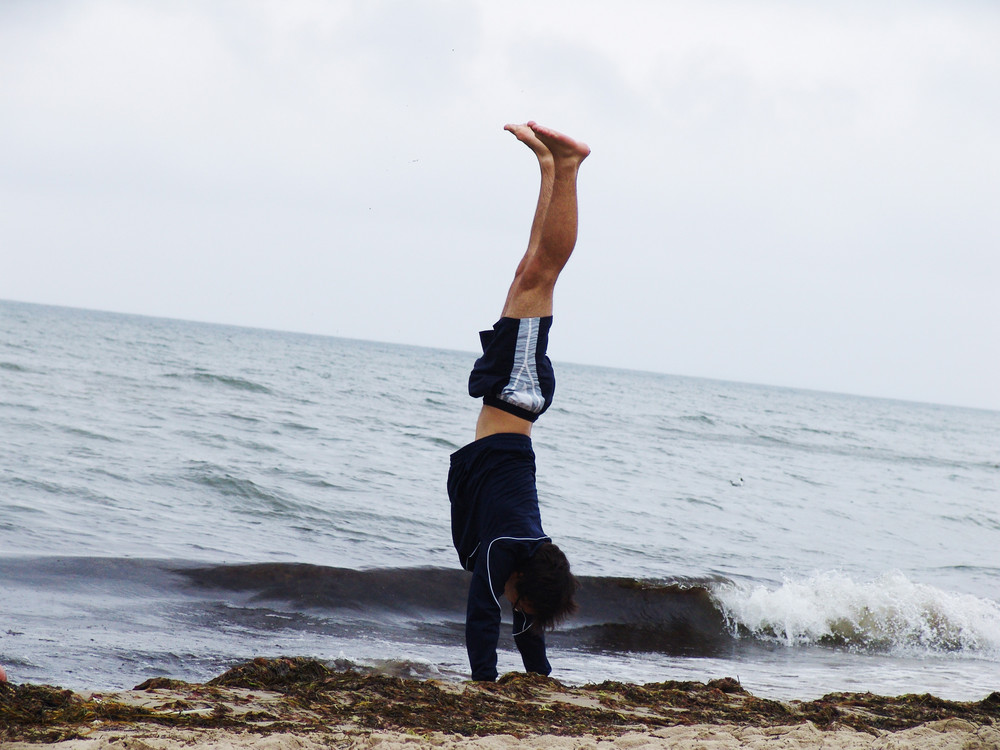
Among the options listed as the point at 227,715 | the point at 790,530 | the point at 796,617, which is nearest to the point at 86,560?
the point at 227,715

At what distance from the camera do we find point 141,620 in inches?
218

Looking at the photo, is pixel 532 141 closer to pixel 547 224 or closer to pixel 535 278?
pixel 547 224

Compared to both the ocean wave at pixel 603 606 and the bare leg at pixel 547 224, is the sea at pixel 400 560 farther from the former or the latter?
the bare leg at pixel 547 224

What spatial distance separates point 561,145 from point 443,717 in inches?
93.7

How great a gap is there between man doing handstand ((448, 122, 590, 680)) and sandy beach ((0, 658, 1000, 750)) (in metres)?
0.37

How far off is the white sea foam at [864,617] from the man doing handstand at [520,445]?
4433mm

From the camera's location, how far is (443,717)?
10.9 ft

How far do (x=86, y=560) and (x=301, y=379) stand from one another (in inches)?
974

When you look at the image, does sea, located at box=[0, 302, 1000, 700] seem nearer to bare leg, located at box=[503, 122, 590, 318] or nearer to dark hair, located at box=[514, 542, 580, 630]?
dark hair, located at box=[514, 542, 580, 630]

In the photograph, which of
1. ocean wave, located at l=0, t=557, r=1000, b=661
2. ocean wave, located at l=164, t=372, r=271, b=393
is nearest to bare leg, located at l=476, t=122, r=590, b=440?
ocean wave, located at l=0, t=557, r=1000, b=661

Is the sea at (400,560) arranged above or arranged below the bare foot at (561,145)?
below

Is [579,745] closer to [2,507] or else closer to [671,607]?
[671,607]

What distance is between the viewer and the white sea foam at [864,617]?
24.7 feet

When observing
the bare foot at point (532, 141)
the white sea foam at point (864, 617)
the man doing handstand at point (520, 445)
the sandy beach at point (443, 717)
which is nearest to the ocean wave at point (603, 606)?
the white sea foam at point (864, 617)
